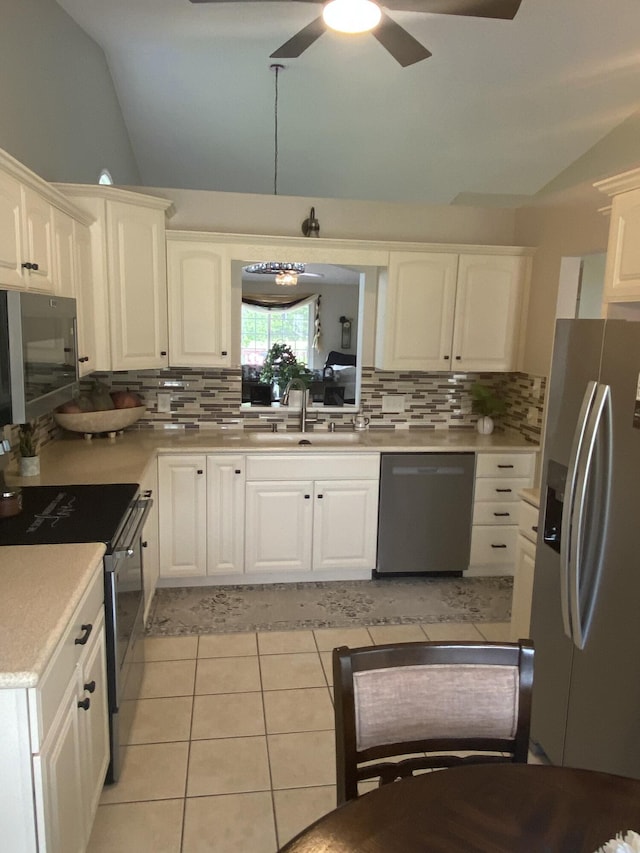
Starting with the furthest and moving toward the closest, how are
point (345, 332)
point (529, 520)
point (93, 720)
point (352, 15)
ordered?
point (345, 332), point (529, 520), point (352, 15), point (93, 720)

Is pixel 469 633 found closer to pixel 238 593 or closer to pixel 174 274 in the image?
pixel 238 593

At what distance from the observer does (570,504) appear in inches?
79.4

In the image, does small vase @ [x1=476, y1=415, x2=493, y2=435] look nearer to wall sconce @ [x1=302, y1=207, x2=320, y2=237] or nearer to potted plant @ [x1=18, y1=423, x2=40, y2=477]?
wall sconce @ [x1=302, y1=207, x2=320, y2=237]

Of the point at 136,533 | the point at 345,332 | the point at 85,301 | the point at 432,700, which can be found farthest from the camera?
the point at 345,332

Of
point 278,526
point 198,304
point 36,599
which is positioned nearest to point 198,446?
point 278,526

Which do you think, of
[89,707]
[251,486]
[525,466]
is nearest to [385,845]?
[89,707]

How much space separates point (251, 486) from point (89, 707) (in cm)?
196

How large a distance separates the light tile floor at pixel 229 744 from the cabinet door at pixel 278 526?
588 millimetres

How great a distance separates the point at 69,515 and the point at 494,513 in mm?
2635

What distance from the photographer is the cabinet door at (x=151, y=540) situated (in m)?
3.04

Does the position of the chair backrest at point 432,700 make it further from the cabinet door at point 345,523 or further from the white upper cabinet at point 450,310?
the white upper cabinet at point 450,310

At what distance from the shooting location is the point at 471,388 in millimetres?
4395

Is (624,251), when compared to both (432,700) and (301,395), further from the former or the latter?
(301,395)

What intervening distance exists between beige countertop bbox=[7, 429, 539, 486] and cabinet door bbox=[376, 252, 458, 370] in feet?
1.69
